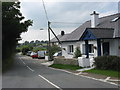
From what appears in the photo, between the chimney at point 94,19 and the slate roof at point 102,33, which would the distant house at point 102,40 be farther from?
the chimney at point 94,19

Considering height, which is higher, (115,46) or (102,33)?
(102,33)

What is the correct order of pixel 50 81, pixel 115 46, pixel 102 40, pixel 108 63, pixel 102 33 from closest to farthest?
pixel 50 81
pixel 108 63
pixel 115 46
pixel 102 33
pixel 102 40

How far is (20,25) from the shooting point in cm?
2916

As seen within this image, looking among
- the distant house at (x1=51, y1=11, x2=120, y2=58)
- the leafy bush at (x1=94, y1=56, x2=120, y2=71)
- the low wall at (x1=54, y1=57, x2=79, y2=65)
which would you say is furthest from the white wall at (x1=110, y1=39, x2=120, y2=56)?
the leafy bush at (x1=94, y1=56, x2=120, y2=71)

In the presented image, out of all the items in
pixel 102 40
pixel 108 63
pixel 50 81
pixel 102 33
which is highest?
pixel 102 33

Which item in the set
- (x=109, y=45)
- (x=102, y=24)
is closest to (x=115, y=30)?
(x=109, y=45)

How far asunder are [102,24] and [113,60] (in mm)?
12871

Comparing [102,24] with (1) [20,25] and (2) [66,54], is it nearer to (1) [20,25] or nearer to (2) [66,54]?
(2) [66,54]

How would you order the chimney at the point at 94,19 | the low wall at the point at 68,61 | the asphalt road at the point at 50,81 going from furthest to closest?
the chimney at the point at 94,19
the low wall at the point at 68,61
the asphalt road at the point at 50,81

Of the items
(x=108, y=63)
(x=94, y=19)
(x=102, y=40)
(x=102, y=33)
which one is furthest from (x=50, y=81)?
(x=94, y=19)

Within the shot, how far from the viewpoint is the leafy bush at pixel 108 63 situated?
17656 mm

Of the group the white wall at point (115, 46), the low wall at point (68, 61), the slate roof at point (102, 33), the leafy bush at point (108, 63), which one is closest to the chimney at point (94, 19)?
the slate roof at point (102, 33)

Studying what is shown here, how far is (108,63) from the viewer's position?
18.3 m

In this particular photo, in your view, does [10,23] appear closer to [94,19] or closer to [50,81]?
[94,19]
